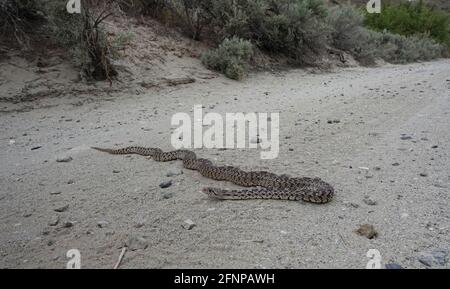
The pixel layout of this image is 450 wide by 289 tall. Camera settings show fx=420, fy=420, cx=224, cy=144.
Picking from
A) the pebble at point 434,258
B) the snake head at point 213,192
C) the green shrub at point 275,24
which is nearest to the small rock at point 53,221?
the snake head at point 213,192

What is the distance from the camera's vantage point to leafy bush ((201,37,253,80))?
11.8 metres

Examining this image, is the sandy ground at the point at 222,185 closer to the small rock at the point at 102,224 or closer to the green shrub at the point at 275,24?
the small rock at the point at 102,224

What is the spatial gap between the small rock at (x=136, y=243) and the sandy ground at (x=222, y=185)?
0.01m

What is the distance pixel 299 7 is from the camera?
47.1ft

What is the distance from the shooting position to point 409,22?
24281mm

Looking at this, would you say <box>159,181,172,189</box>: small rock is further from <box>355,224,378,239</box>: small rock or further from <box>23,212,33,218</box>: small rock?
<box>355,224,378,239</box>: small rock

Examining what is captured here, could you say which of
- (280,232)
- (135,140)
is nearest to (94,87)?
(135,140)

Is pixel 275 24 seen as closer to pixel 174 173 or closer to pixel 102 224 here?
pixel 174 173

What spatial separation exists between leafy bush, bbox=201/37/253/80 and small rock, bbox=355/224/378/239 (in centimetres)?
856

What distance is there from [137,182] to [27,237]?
1.52 metres

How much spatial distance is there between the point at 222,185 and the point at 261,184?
462 millimetres

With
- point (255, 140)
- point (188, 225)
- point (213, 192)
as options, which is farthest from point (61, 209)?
point (255, 140)

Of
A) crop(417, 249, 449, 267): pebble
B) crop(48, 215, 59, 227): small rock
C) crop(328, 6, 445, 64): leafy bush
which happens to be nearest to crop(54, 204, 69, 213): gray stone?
crop(48, 215, 59, 227): small rock
